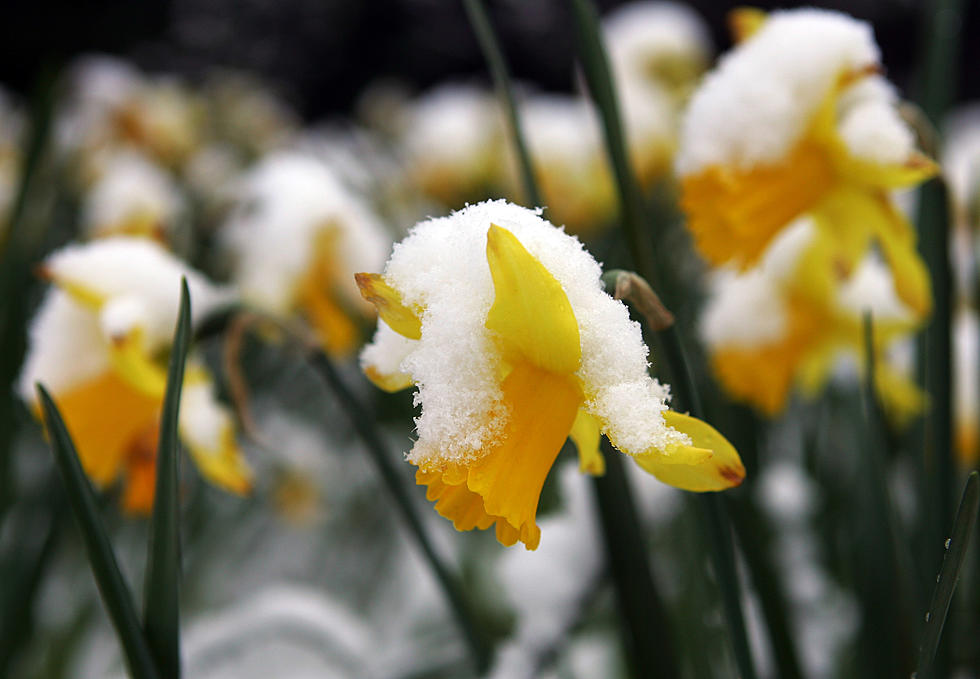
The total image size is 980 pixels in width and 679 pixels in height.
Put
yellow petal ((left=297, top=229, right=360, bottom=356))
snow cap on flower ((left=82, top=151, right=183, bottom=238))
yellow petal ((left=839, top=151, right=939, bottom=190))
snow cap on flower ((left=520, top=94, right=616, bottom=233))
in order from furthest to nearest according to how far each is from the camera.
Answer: snow cap on flower ((left=520, top=94, right=616, bottom=233)) < snow cap on flower ((left=82, top=151, right=183, bottom=238)) < yellow petal ((left=297, top=229, right=360, bottom=356)) < yellow petal ((left=839, top=151, right=939, bottom=190))

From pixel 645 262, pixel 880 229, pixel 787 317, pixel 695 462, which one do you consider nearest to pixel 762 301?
pixel 787 317

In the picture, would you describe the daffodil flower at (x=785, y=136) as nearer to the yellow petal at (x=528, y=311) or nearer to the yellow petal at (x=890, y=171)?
the yellow petal at (x=890, y=171)

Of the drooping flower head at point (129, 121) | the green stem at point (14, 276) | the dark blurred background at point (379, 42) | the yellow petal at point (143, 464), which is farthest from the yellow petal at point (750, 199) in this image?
the dark blurred background at point (379, 42)

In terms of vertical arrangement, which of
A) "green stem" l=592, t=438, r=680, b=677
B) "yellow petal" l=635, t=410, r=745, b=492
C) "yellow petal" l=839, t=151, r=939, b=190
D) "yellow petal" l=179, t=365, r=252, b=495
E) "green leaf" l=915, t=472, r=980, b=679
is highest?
"yellow petal" l=839, t=151, r=939, b=190

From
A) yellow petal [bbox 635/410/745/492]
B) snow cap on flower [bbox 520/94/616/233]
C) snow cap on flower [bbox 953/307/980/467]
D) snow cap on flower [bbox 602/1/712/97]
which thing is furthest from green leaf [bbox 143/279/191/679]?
snow cap on flower [bbox 602/1/712/97]

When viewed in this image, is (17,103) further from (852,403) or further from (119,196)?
(852,403)

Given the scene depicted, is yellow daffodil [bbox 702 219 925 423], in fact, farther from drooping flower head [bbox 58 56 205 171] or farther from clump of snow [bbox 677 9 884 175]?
drooping flower head [bbox 58 56 205 171]

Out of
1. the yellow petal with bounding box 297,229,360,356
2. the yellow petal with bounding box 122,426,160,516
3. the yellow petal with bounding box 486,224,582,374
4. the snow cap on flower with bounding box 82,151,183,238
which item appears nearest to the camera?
the yellow petal with bounding box 486,224,582,374
